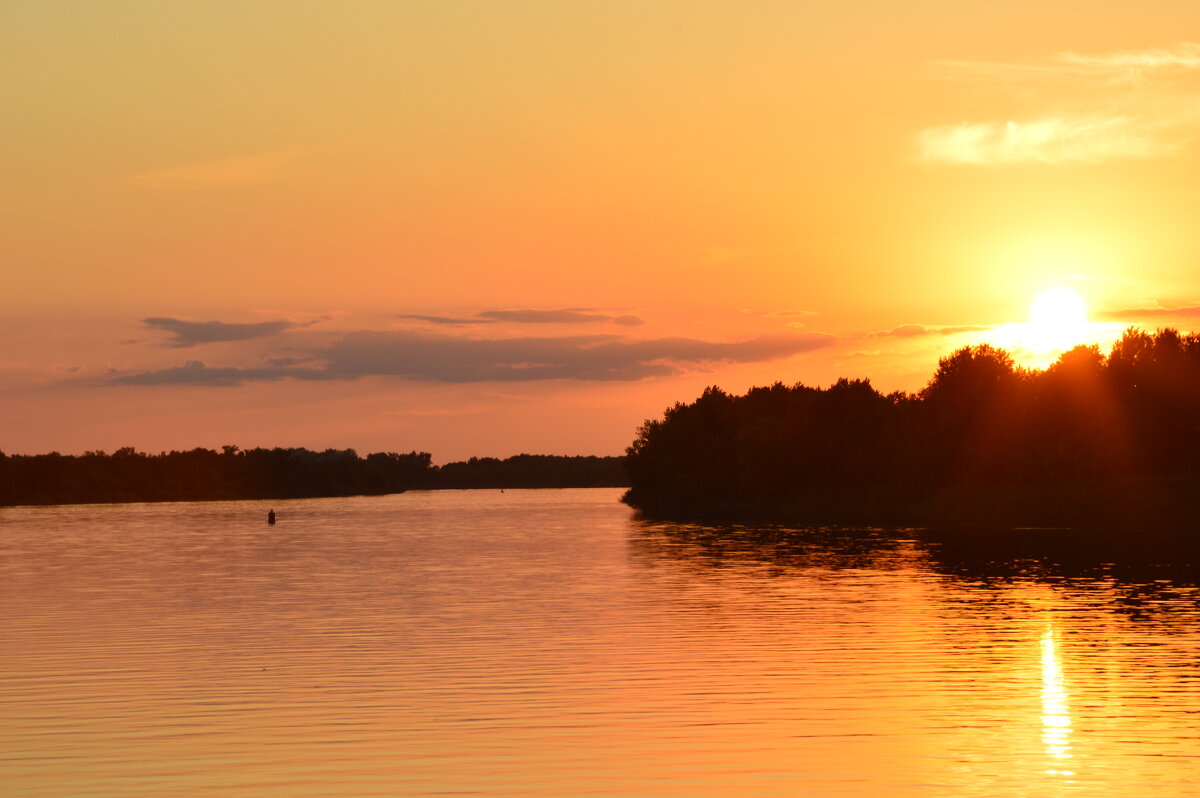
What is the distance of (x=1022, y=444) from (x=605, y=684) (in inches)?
5144

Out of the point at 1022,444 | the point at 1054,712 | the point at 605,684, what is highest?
the point at 1022,444

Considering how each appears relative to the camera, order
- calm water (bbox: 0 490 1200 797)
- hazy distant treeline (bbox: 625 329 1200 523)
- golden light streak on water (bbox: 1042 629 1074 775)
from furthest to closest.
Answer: hazy distant treeline (bbox: 625 329 1200 523), golden light streak on water (bbox: 1042 629 1074 775), calm water (bbox: 0 490 1200 797)

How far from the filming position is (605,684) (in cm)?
3303

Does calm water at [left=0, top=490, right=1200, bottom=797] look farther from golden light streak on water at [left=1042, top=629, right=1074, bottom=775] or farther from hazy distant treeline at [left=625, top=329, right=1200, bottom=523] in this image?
hazy distant treeline at [left=625, top=329, right=1200, bottom=523]

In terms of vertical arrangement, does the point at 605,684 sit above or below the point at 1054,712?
above

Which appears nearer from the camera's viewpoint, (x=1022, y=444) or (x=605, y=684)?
(x=605, y=684)

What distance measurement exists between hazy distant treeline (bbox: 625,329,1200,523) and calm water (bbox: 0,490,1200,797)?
7011cm

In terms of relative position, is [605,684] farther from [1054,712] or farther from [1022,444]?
[1022,444]

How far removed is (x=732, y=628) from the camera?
4600cm

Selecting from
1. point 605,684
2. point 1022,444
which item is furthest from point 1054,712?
point 1022,444

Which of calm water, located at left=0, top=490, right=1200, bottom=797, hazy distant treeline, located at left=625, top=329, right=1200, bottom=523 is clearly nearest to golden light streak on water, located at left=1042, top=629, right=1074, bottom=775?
calm water, located at left=0, top=490, right=1200, bottom=797

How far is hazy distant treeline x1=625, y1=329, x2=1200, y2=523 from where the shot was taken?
458ft

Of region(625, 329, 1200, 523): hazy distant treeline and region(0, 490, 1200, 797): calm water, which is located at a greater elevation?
region(625, 329, 1200, 523): hazy distant treeline

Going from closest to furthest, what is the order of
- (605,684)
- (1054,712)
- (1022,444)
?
(1054,712) → (605,684) → (1022,444)
